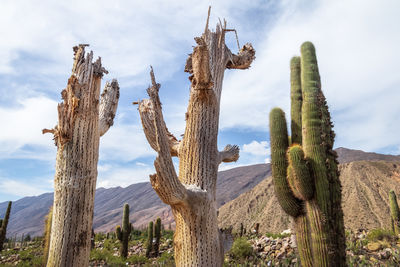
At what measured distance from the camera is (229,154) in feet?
9.33

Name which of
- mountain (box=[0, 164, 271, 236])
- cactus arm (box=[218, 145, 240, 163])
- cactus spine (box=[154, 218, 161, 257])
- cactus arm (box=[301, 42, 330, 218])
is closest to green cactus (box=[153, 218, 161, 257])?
cactus spine (box=[154, 218, 161, 257])

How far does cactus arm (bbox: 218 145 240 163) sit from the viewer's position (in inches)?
108

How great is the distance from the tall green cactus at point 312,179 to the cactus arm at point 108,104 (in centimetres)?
375

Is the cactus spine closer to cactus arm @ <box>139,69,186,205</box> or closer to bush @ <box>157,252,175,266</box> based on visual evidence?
bush @ <box>157,252,175,266</box>

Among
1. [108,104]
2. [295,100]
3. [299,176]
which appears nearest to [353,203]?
[295,100]

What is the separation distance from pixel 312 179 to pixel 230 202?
38.8 meters

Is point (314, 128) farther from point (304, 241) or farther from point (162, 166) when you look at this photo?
point (162, 166)

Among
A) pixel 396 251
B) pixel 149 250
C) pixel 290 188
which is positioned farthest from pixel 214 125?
pixel 149 250

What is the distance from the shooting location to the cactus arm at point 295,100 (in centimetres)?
709

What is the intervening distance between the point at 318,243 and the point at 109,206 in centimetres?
15151

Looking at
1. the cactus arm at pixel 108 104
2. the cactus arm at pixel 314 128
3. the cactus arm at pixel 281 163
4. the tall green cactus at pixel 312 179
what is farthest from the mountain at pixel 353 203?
the cactus arm at pixel 108 104

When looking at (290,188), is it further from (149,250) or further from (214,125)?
(149,250)

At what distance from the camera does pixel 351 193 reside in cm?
3094

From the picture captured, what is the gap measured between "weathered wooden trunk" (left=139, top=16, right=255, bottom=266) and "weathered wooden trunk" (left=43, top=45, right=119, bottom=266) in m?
1.47
